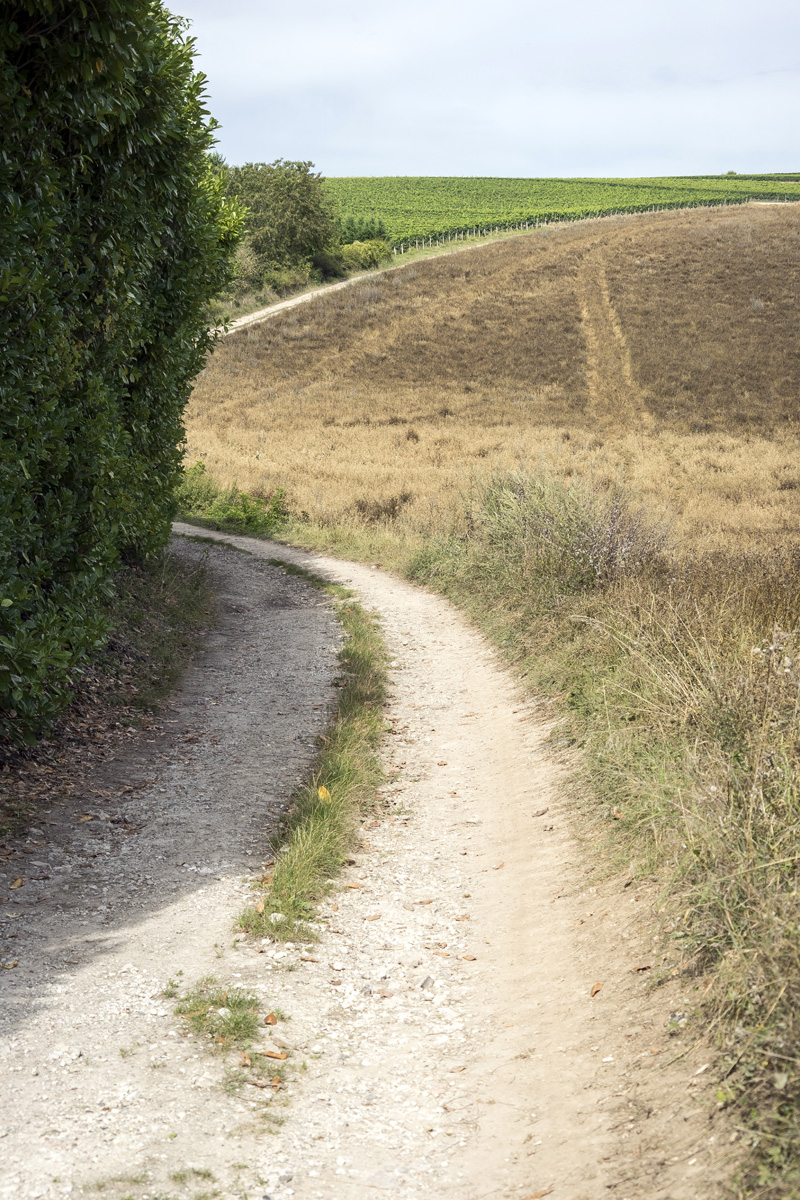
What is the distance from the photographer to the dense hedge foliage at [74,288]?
5.24m

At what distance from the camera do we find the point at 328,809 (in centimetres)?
591

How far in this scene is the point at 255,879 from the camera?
5254 millimetres

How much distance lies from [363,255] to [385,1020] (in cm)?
6735

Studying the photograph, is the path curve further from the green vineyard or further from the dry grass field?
the green vineyard

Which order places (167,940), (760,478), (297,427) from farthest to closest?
(297,427)
(760,478)
(167,940)

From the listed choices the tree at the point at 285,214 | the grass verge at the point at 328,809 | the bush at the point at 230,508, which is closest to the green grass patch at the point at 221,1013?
the grass verge at the point at 328,809

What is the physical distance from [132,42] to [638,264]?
5659cm

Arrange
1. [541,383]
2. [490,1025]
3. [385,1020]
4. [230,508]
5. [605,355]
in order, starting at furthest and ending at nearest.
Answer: [605,355]
[541,383]
[230,508]
[385,1020]
[490,1025]

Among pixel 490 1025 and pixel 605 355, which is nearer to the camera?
pixel 490 1025

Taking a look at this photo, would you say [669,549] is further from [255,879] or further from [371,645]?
[255,879]

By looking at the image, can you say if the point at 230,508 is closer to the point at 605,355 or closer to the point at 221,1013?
the point at 221,1013

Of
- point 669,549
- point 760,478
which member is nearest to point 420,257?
point 760,478

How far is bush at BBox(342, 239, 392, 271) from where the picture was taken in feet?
212

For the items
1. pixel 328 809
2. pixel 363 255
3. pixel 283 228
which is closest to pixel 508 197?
pixel 363 255
